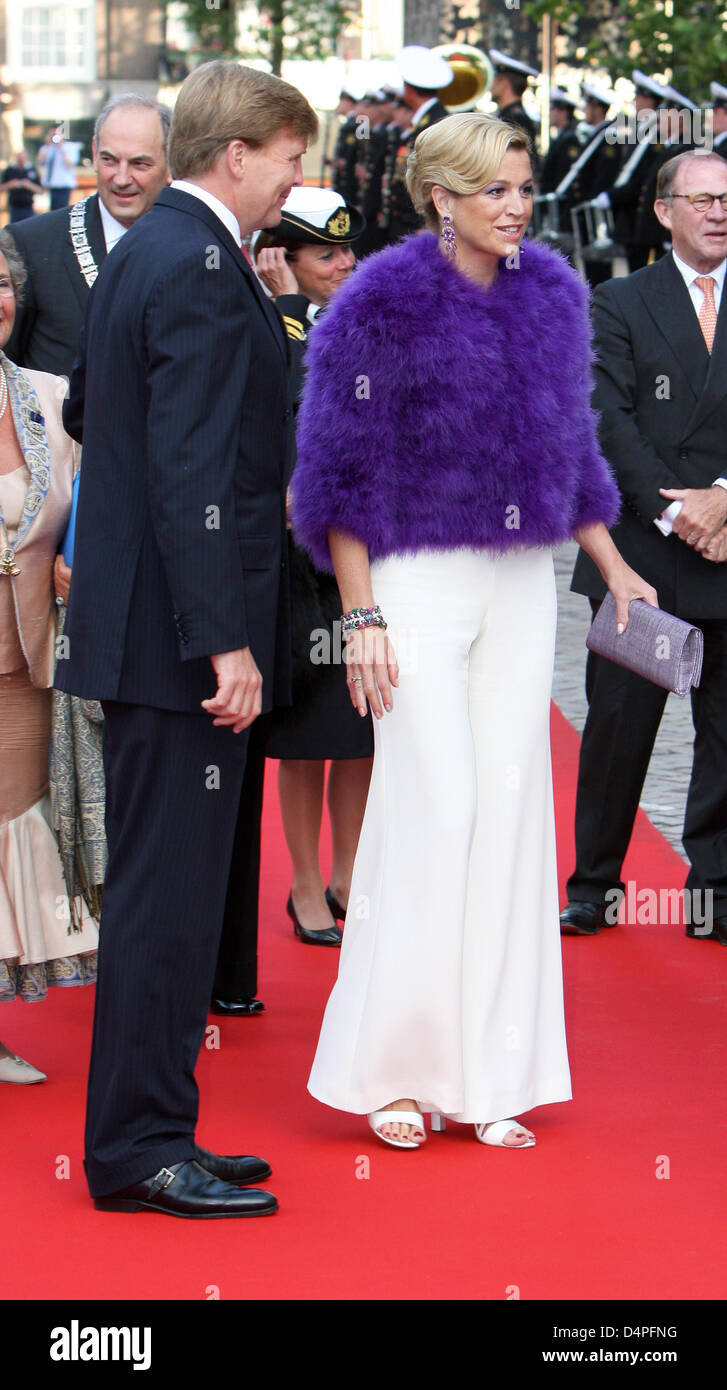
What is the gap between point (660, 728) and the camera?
7.76m

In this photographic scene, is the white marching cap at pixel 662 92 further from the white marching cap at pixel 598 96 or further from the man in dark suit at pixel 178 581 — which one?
the man in dark suit at pixel 178 581

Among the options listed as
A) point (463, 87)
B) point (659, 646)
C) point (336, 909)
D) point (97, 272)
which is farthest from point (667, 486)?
point (463, 87)

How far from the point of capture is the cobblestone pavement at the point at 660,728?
6.63 m

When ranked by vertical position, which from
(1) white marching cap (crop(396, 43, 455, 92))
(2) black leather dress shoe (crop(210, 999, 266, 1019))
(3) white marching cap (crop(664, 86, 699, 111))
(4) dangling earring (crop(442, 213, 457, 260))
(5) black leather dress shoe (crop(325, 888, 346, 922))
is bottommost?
(5) black leather dress shoe (crop(325, 888, 346, 922))

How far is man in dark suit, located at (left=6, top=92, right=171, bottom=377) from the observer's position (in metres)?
4.79

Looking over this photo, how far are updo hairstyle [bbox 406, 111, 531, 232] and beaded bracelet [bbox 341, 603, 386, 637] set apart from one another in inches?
30.6

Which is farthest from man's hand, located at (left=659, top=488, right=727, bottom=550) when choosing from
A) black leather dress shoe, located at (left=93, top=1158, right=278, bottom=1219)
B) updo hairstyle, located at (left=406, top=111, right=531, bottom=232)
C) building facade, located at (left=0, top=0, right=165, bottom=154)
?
building facade, located at (left=0, top=0, right=165, bottom=154)

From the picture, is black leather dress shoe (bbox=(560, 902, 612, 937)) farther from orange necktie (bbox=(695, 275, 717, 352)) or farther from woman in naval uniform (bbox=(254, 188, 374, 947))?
orange necktie (bbox=(695, 275, 717, 352))

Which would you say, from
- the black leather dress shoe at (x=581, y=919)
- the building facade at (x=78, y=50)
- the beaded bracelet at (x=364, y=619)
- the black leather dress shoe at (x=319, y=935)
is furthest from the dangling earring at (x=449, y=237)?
the building facade at (x=78, y=50)

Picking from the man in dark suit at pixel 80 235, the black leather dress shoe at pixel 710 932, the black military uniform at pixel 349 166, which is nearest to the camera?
the man in dark suit at pixel 80 235

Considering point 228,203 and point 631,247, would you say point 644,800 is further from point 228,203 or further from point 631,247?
point 631,247

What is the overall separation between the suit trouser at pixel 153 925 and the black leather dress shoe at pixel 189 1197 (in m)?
0.02

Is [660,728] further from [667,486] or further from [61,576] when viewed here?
[61,576]

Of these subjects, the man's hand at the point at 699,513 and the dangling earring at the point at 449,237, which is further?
the man's hand at the point at 699,513
